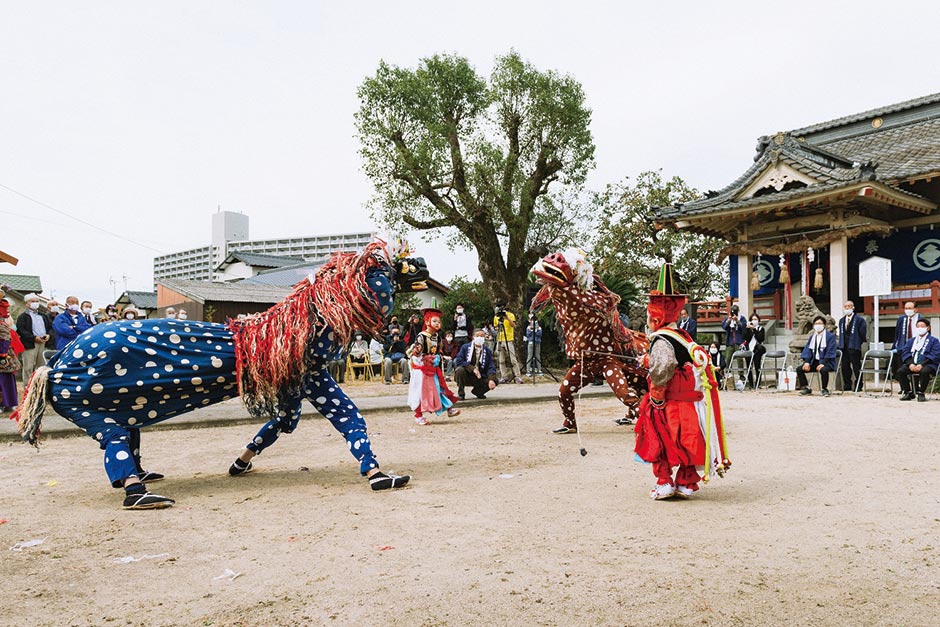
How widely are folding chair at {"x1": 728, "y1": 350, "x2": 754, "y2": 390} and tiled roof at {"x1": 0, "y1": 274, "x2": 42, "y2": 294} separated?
3509cm

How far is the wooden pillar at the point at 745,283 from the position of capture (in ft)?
60.0

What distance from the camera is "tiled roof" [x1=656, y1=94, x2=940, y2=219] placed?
1580cm

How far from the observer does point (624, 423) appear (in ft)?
29.0

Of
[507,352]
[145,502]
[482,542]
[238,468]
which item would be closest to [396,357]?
[507,352]

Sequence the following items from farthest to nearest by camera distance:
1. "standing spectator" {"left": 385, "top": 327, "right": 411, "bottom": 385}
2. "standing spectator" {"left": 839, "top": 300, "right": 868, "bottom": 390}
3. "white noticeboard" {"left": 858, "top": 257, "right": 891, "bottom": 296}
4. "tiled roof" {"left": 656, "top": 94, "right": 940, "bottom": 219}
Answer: "standing spectator" {"left": 385, "top": 327, "right": 411, "bottom": 385} < "tiled roof" {"left": 656, "top": 94, "right": 940, "bottom": 219} < "white noticeboard" {"left": 858, "top": 257, "right": 891, "bottom": 296} < "standing spectator" {"left": 839, "top": 300, "right": 868, "bottom": 390}

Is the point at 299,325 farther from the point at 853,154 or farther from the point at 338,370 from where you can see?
the point at 853,154

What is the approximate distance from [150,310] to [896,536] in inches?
1654

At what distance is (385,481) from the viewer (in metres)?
5.03

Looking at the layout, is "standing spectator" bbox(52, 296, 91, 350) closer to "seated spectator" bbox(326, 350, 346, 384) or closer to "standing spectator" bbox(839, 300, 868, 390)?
"seated spectator" bbox(326, 350, 346, 384)

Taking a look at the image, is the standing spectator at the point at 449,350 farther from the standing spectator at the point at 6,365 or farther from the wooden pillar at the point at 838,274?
the wooden pillar at the point at 838,274

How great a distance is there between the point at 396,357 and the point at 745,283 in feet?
30.7

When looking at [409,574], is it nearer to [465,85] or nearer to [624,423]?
[624,423]

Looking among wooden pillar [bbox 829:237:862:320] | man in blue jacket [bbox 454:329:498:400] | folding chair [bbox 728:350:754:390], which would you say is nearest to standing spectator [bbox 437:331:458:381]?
man in blue jacket [bbox 454:329:498:400]

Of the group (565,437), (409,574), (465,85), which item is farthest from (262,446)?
(465,85)
